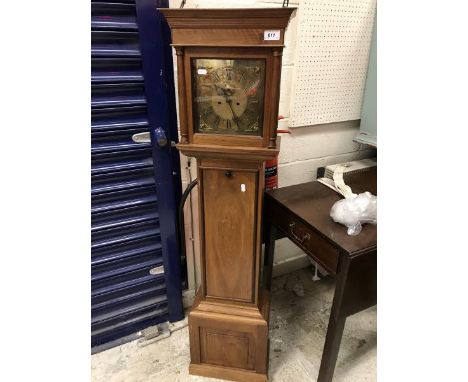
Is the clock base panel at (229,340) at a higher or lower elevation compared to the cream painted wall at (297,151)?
lower

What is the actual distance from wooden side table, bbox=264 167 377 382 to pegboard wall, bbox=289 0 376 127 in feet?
1.36

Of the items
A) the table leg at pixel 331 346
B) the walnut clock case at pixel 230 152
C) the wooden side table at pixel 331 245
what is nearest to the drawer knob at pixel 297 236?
the wooden side table at pixel 331 245

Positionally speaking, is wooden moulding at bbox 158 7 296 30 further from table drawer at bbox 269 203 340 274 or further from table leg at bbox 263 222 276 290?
table leg at bbox 263 222 276 290

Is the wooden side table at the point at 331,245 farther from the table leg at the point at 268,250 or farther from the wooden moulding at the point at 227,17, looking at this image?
the wooden moulding at the point at 227,17

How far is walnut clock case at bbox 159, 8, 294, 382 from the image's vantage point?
92cm

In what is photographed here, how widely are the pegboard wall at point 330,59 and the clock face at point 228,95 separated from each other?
23.2 inches

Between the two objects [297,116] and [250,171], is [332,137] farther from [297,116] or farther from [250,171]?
[250,171]

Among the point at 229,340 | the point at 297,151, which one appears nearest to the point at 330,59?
the point at 297,151

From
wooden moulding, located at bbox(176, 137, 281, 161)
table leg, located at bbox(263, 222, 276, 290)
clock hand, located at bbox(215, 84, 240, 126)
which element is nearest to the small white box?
clock hand, located at bbox(215, 84, 240, 126)

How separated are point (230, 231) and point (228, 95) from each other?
0.50 meters

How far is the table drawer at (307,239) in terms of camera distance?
44.9 inches

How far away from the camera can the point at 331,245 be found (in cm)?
113

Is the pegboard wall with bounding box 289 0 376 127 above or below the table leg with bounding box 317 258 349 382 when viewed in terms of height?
above

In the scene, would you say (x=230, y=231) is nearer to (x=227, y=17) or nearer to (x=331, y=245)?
(x=331, y=245)
